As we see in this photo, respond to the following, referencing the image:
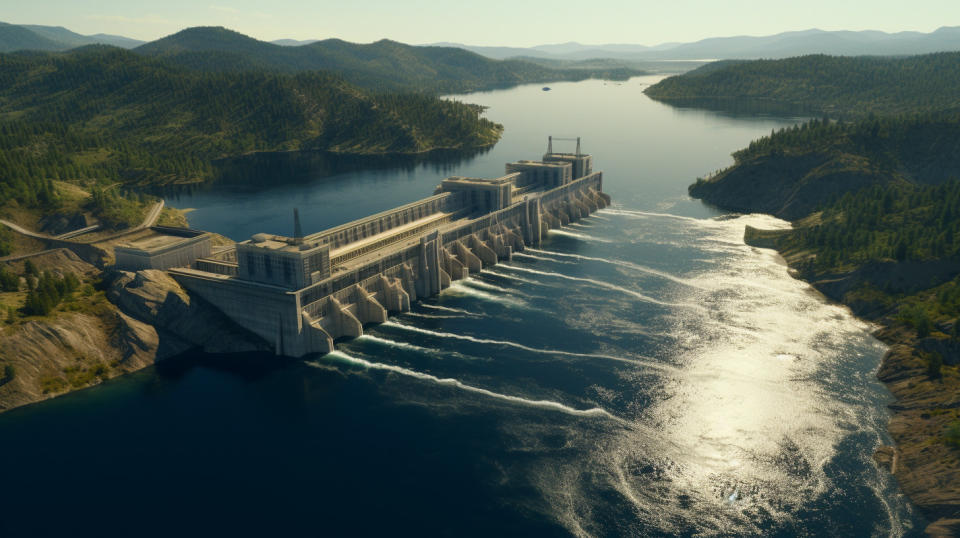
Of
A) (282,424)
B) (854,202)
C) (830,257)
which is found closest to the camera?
(282,424)

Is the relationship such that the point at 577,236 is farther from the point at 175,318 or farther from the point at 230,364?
the point at 175,318

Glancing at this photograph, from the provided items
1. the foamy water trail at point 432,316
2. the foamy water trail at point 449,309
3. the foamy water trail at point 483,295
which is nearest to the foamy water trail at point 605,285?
Result: the foamy water trail at point 483,295

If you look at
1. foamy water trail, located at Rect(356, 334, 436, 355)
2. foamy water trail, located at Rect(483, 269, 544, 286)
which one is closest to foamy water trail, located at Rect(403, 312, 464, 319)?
foamy water trail, located at Rect(356, 334, 436, 355)

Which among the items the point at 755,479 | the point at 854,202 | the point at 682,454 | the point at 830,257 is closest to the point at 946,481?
the point at 755,479

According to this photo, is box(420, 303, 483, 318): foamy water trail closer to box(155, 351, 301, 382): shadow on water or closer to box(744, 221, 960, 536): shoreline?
box(155, 351, 301, 382): shadow on water

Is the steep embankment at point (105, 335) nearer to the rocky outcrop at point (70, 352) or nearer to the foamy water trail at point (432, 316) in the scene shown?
the rocky outcrop at point (70, 352)

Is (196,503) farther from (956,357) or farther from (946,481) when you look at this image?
(956,357)

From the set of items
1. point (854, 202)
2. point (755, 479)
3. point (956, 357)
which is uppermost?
point (854, 202)
